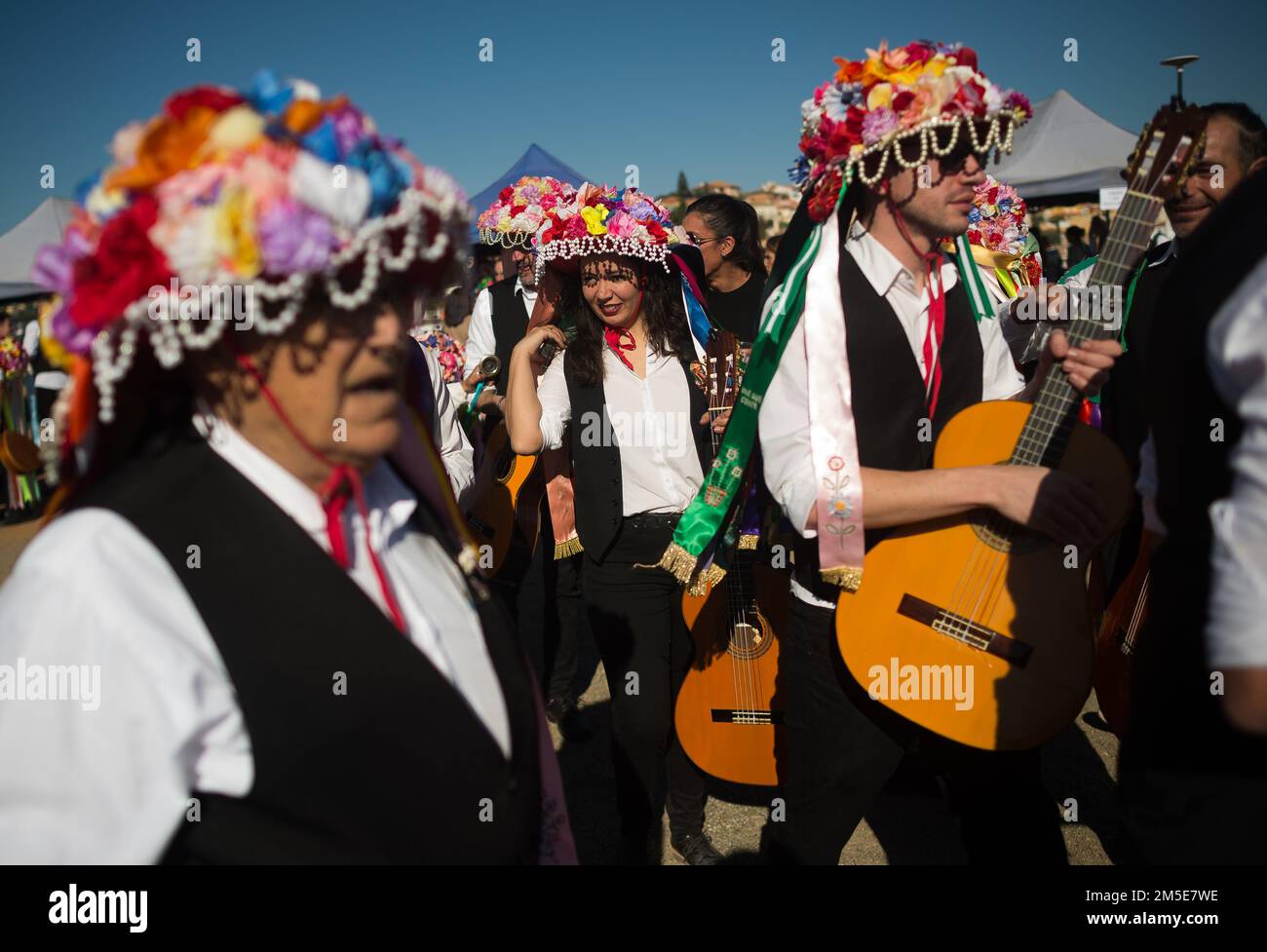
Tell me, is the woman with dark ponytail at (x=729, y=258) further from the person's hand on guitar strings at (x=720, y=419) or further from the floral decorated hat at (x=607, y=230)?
the person's hand on guitar strings at (x=720, y=419)

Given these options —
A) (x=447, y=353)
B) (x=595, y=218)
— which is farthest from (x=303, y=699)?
(x=447, y=353)

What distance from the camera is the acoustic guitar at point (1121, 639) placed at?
283 cm

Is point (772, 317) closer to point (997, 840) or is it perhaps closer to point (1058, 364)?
point (1058, 364)

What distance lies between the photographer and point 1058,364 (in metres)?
2.16

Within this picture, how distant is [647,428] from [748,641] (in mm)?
929

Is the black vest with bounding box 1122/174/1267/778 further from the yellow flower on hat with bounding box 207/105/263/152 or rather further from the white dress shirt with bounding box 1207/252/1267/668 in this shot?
the yellow flower on hat with bounding box 207/105/263/152

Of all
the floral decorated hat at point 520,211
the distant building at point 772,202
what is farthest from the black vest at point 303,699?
the distant building at point 772,202

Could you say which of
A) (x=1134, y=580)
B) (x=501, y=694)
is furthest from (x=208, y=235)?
(x=1134, y=580)

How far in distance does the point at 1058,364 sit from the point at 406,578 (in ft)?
5.38

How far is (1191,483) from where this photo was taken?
4.28 feet

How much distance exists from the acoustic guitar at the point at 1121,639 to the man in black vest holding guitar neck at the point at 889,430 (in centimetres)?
79

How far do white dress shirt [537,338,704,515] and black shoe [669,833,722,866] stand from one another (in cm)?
125

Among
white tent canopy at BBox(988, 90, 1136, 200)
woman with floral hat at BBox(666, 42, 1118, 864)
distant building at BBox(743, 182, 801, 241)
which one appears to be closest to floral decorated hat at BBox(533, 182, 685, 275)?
woman with floral hat at BBox(666, 42, 1118, 864)
